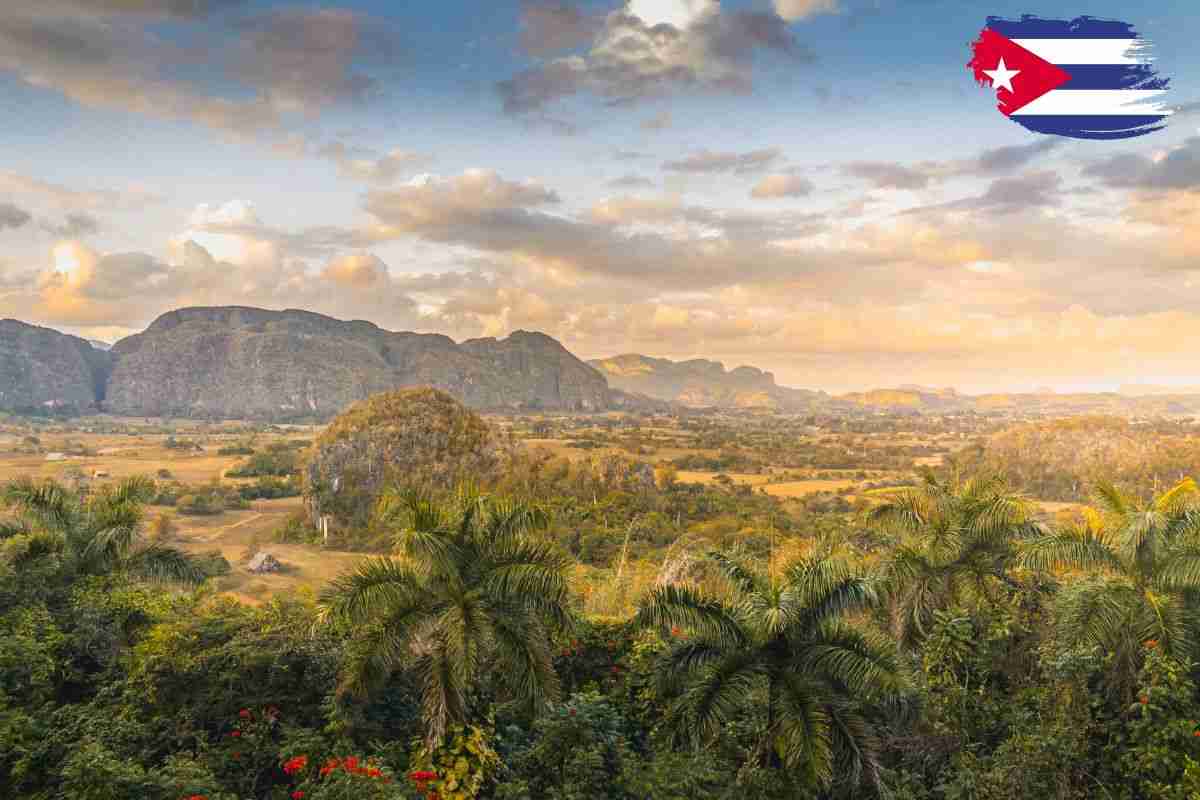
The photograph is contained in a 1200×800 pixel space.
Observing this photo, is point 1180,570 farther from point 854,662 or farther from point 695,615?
point 695,615

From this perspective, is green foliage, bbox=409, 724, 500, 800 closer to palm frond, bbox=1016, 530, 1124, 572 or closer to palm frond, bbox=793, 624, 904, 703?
palm frond, bbox=793, 624, 904, 703

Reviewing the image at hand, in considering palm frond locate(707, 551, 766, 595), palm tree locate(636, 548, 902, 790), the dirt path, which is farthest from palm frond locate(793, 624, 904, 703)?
the dirt path

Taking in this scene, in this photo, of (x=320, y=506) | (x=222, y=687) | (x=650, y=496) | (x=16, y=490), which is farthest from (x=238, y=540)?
(x=222, y=687)

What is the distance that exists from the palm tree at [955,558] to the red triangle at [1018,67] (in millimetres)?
8555

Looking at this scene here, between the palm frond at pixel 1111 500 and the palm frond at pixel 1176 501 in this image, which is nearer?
the palm frond at pixel 1176 501

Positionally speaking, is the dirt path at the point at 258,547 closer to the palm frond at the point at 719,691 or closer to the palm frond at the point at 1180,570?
A: the palm frond at the point at 719,691

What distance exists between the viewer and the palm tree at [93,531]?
12.9 meters

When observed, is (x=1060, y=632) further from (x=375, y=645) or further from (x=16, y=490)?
(x=16, y=490)

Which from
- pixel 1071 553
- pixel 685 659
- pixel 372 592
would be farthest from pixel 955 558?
pixel 372 592

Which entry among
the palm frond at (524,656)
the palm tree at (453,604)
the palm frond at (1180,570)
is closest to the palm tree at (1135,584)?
the palm frond at (1180,570)

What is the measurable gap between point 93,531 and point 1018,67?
A: 68.4 feet

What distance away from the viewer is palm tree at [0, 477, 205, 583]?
42.4 feet

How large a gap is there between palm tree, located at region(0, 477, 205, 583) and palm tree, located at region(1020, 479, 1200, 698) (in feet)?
52.9

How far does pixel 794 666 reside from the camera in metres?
8.74
